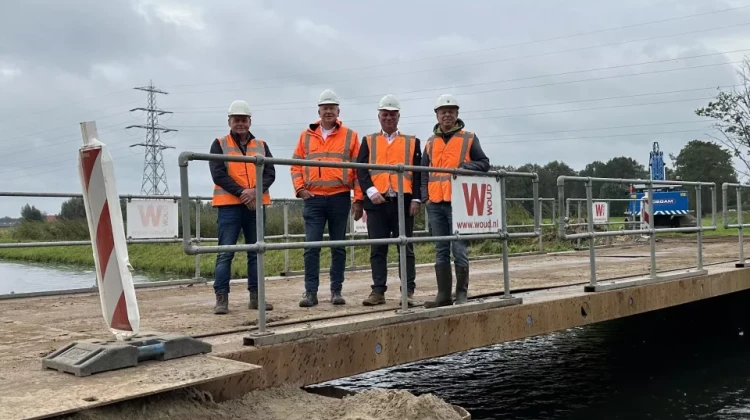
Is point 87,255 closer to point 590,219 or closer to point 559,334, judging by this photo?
point 559,334

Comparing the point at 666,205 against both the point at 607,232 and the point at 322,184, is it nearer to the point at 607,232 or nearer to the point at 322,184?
the point at 607,232

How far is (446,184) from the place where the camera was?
5551 mm

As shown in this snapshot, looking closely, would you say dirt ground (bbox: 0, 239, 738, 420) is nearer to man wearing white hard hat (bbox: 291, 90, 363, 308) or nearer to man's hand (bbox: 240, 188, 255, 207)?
man wearing white hard hat (bbox: 291, 90, 363, 308)

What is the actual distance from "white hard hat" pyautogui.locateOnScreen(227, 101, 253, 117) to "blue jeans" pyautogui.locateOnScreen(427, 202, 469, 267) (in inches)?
66.2

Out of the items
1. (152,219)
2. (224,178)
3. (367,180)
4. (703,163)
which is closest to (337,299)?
(367,180)

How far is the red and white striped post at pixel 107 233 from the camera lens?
3.76 meters

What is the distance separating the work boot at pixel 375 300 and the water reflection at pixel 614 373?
1.75m

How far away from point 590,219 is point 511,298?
123 centimetres

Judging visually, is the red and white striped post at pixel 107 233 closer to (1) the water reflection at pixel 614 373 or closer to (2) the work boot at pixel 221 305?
(2) the work boot at pixel 221 305

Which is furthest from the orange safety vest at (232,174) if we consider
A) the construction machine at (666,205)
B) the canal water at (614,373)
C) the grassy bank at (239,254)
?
the construction machine at (666,205)

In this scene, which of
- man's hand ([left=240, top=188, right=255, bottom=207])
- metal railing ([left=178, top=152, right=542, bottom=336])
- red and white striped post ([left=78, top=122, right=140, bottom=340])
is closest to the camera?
red and white striped post ([left=78, top=122, right=140, bottom=340])

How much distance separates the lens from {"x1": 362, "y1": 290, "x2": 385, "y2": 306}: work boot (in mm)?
5930

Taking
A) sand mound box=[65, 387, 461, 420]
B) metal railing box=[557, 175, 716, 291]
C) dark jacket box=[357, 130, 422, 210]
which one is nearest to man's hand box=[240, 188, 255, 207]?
dark jacket box=[357, 130, 422, 210]

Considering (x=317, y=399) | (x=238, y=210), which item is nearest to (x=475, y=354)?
(x=238, y=210)
